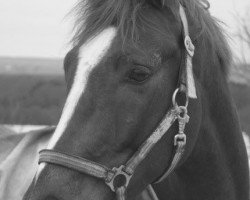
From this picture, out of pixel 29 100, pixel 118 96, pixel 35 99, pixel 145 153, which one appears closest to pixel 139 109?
pixel 118 96

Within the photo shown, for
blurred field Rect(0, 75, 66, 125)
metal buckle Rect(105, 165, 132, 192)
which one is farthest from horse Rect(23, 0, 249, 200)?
blurred field Rect(0, 75, 66, 125)

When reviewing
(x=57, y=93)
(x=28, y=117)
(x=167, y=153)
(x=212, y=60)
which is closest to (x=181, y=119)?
(x=167, y=153)

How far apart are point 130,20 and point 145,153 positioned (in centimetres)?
79

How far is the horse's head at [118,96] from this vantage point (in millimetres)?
2553

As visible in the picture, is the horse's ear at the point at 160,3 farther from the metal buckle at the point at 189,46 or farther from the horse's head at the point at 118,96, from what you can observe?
the metal buckle at the point at 189,46

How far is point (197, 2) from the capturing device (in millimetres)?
3416

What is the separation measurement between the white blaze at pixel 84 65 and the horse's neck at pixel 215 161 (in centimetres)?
86

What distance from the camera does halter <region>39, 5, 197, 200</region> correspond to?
2.52m

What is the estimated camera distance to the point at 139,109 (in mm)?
A: 2713

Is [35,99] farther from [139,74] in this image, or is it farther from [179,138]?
[139,74]

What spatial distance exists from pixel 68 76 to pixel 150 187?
1.13m

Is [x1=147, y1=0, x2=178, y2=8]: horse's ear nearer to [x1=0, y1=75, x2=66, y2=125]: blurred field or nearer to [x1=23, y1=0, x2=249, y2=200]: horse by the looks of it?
[x1=23, y1=0, x2=249, y2=200]: horse

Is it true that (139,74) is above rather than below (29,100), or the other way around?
above

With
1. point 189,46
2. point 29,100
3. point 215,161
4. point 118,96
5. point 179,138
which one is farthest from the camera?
point 29,100
